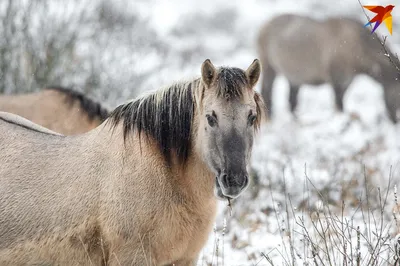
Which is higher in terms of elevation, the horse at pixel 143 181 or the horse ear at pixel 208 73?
the horse ear at pixel 208 73

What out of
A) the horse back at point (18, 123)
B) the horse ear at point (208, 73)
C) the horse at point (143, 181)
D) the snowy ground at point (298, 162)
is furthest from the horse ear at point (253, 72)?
the horse back at point (18, 123)

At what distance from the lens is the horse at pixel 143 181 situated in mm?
3963

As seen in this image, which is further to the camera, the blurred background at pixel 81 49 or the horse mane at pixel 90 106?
the blurred background at pixel 81 49

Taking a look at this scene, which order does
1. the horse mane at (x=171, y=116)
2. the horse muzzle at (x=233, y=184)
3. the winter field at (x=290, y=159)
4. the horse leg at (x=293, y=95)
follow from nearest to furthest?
the horse muzzle at (x=233, y=184)
the horse mane at (x=171, y=116)
the winter field at (x=290, y=159)
the horse leg at (x=293, y=95)

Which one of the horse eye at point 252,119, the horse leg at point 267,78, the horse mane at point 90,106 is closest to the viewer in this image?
the horse eye at point 252,119

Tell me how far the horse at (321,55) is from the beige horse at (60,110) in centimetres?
809

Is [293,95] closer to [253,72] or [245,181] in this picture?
[253,72]

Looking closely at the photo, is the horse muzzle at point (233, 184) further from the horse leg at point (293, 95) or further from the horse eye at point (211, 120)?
the horse leg at point (293, 95)

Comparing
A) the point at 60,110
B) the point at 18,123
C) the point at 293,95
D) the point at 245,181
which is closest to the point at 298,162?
the point at 60,110

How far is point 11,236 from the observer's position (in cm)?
423

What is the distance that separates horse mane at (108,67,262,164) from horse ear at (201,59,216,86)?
0.04m

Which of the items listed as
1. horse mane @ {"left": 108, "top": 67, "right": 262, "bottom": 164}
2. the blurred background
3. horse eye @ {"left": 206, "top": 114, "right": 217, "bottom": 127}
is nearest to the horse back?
horse mane @ {"left": 108, "top": 67, "right": 262, "bottom": 164}

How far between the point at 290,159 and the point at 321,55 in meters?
6.57

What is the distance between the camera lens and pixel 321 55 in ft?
50.5
